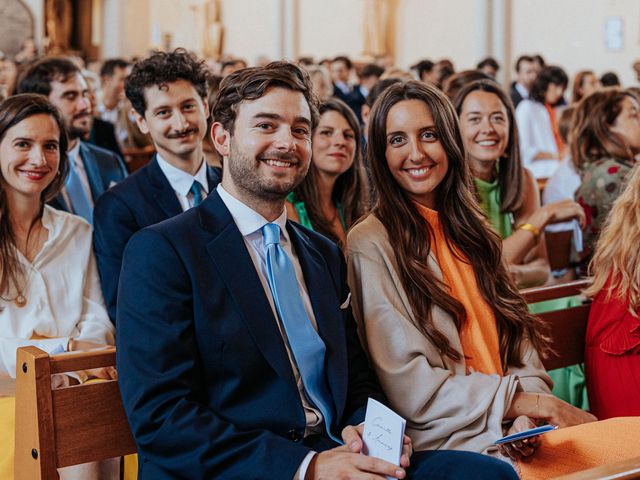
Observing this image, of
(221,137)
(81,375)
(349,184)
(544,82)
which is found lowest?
(81,375)

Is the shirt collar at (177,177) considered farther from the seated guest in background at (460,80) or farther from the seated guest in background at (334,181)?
the seated guest in background at (460,80)

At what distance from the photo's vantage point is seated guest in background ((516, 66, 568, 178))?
29.2 feet

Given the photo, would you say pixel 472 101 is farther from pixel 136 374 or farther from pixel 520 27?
pixel 520 27

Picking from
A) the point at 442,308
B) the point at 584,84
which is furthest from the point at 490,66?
the point at 442,308

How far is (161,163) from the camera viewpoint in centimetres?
365

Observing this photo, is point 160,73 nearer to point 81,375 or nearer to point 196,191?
point 196,191

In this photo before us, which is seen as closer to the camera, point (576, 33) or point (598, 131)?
point (598, 131)

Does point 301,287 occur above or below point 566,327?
above

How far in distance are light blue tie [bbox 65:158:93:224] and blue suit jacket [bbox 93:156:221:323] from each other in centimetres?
79

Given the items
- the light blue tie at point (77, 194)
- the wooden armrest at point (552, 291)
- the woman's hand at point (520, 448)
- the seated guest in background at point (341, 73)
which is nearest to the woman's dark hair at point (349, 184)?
the wooden armrest at point (552, 291)

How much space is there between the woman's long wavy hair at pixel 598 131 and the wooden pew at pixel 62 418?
123 inches

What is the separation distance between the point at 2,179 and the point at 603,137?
295cm

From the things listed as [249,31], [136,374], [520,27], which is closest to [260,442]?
[136,374]

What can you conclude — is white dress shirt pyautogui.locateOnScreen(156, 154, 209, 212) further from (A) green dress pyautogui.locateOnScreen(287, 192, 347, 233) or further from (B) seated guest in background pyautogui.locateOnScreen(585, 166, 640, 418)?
(B) seated guest in background pyautogui.locateOnScreen(585, 166, 640, 418)
